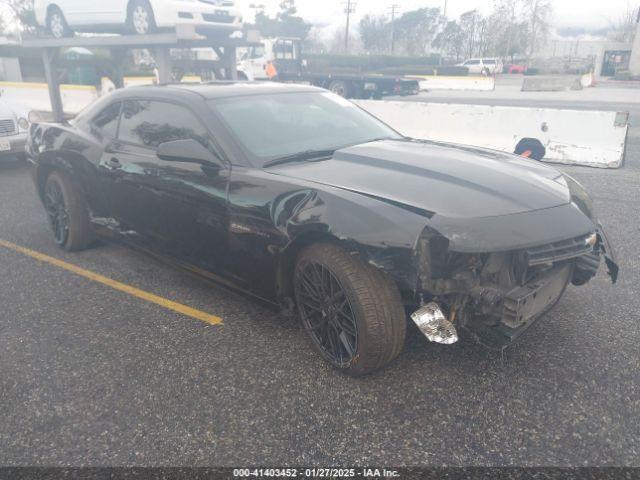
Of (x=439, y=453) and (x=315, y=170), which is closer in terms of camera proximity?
(x=439, y=453)

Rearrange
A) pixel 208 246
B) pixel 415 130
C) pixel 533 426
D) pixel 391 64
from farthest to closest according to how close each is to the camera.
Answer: pixel 391 64 < pixel 415 130 < pixel 208 246 < pixel 533 426

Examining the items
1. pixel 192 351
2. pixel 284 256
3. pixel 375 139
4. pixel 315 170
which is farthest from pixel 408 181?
pixel 192 351

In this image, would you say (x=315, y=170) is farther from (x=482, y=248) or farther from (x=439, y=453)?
(x=439, y=453)

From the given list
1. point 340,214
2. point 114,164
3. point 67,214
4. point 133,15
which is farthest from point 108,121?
point 133,15

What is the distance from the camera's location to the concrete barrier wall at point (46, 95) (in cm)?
1423

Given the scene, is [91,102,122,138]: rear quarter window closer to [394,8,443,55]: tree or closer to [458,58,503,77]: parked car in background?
[458,58,503,77]: parked car in background

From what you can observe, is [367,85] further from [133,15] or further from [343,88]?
[133,15]

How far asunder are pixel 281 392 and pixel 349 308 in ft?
1.99

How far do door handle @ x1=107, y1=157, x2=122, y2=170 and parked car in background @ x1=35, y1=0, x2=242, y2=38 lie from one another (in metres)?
6.87

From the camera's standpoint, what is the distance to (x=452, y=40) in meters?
78.7

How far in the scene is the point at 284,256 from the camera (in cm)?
294

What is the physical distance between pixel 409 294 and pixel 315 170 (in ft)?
3.11

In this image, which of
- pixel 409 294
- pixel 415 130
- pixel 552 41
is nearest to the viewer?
pixel 409 294

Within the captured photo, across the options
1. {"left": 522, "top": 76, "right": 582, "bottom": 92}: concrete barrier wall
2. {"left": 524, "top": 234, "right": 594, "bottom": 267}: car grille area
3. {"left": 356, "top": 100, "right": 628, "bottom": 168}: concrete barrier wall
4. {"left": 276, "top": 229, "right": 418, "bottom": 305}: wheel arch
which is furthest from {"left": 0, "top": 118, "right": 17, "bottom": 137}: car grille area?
{"left": 522, "top": 76, "right": 582, "bottom": 92}: concrete barrier wall
